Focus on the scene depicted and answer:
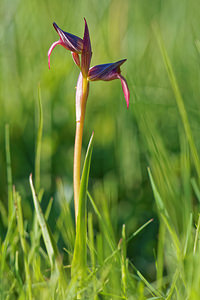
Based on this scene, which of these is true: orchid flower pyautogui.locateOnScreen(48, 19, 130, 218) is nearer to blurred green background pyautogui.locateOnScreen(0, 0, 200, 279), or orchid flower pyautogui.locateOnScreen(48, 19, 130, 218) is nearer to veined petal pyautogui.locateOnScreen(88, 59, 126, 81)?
veined petal pyautogui.locateOnScreen(88, 59, 126, 81)

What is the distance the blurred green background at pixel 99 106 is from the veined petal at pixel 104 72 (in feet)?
0.34

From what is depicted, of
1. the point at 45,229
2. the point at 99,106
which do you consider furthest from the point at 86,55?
the point at 99,106

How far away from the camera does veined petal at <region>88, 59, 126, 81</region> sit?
26.8 inches

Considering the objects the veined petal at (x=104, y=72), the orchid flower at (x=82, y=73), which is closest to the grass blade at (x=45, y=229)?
the orchid flower at (x=82, y=73)

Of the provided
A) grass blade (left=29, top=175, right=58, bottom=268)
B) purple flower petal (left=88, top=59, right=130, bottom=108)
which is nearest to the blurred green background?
purple flower petal (left=88, top=59, right=130, bottom=108)

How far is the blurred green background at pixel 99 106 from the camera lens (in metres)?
1.20

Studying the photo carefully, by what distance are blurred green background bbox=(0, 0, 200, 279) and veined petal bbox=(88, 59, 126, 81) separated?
102 millimetres

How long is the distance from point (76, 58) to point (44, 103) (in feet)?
3.03

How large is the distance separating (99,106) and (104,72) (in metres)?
1.05

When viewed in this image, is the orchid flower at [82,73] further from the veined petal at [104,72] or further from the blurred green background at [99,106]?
the blurred green background at [99,106]

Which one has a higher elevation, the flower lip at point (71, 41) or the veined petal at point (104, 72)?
the flower lip at point (71, 41)

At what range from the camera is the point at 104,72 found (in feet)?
2.24

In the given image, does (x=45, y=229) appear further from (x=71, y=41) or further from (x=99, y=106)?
(x=99, y=106)

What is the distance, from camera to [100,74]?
680 millimetres
